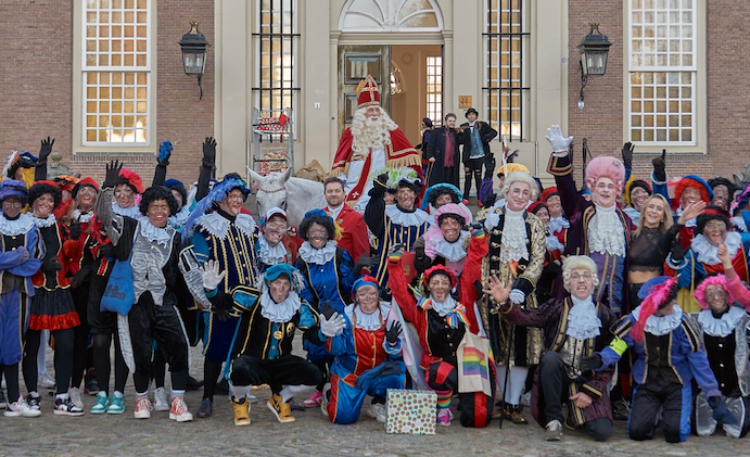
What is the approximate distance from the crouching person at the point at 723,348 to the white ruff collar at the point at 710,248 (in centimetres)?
29

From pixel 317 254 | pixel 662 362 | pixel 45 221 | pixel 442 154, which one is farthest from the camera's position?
pixel 442 154

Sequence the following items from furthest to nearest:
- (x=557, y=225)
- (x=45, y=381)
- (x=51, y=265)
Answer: (x=45, y=381), (x=557, y=225), (x=51, y=265)

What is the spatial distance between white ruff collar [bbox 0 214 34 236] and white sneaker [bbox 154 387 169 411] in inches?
59.1

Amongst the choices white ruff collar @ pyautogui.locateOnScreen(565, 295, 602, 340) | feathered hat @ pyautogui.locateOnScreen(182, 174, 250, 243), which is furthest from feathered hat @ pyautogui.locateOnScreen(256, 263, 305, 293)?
white ruff collar @ pyautogui.locateOnScreen(565, 295, 602, 340)

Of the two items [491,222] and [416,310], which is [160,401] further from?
[491,222]

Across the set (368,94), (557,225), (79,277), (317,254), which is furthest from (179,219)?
(368,94)

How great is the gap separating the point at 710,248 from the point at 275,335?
316 centimetres

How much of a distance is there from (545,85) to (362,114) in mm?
6205

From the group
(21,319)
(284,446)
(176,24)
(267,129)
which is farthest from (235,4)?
(284,446)

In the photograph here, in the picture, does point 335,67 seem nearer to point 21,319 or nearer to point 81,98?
point 81,98

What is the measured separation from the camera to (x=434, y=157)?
1306cm

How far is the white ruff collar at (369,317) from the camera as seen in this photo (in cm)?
→ 662

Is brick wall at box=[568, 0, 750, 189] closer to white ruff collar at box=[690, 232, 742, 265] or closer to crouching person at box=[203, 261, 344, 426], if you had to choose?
white ruff collar at box=[690, 232, 742, 265]

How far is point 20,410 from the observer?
6.54 metres
